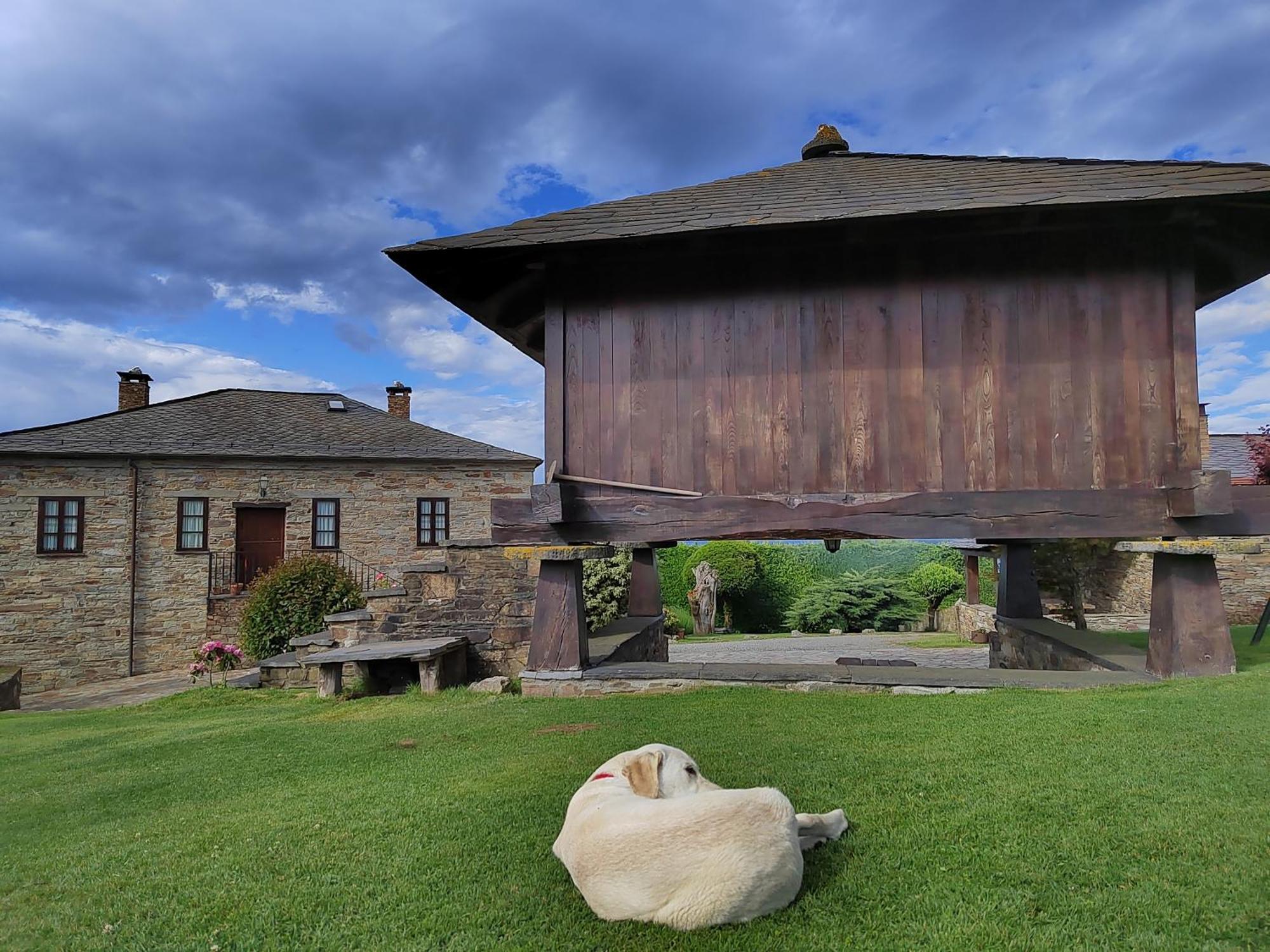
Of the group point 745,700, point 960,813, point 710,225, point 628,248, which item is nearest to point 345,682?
point 745,700

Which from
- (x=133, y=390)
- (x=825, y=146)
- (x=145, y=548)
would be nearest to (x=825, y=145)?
(x=825, y=146)

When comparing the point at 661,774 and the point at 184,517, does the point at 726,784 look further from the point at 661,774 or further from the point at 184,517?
the point at 184,517

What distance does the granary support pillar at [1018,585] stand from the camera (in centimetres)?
968

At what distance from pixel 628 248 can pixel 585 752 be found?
4461 millimetres

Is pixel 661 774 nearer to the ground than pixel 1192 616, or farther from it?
nearer to the ground

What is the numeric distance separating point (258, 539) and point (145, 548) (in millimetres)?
2436

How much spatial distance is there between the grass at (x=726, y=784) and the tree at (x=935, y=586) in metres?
14.0

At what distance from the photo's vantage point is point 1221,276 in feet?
24.4

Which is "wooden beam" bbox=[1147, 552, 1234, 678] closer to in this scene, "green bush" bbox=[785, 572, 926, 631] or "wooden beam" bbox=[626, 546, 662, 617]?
"wooden beam" bbox=[626, 546, 662, 617]

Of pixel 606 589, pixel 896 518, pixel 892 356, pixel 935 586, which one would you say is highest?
pixel 892 356

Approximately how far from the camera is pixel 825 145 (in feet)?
31.1

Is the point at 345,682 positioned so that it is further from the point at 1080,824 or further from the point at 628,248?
the point at 1080,824

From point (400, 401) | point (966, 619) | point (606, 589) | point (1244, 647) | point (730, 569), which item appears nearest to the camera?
point (1244, 647)

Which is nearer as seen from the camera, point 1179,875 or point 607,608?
point 1179,875
